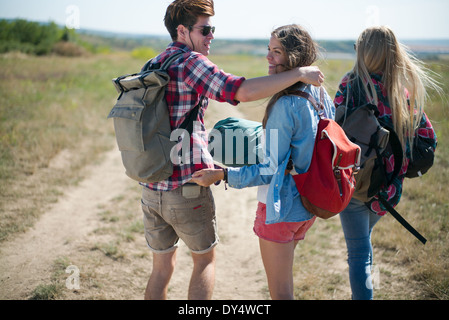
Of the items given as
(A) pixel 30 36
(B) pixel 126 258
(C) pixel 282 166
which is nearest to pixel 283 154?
(C) pixel 282 166

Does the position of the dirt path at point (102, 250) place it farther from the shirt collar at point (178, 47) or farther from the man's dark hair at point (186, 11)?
the man's dark hair at point (186, 11)

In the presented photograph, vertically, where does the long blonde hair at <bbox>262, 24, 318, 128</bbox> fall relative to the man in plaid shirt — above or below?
above

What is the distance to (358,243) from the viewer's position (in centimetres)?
258

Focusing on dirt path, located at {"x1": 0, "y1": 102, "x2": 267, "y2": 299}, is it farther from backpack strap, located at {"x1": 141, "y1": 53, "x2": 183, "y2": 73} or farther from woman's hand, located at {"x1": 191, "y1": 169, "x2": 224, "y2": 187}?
backpack strap, located at {"x1": 141, "y1": 53, "x2": 183, "y2": 73}

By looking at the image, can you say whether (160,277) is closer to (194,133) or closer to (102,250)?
(194,133)

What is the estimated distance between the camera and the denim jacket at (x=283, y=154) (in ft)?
6.51

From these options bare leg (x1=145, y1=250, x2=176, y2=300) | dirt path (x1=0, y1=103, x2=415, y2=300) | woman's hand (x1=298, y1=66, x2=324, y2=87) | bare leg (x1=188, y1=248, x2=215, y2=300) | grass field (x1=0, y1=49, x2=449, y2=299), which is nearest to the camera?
woman's hand (x1=298, y1=66, x2=324, y2=87)

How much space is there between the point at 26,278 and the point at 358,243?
126 inches

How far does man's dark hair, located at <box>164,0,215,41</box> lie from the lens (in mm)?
2152

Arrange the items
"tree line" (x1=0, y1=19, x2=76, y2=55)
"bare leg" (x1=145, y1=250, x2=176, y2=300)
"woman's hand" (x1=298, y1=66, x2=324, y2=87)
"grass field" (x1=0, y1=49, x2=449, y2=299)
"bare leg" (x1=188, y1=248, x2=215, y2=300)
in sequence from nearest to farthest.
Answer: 1. "woman's hand" (x1=298, y1=66, x2=324, y2=87)
2. "bare leg" (x1=188, y1=248, x2=215, y2=300)
3. "bare leg" (x1=145, y1=250, x2=176, y2=300)
4. "grass field" (x1=0, y1=49, x2=449, y2=299)
5. "tree line" (x1=0, y1=19, x2=76, y2=55)

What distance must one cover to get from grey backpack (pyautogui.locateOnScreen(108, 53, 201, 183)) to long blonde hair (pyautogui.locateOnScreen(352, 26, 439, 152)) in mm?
1302

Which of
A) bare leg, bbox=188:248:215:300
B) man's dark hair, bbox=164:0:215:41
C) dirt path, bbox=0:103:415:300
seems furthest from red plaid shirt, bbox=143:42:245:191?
dirt path, bbox=0:103:415:300

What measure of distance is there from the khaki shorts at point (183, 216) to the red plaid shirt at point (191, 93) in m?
0.07

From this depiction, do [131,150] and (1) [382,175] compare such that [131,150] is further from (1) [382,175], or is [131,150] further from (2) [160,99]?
(1) [382,175]
